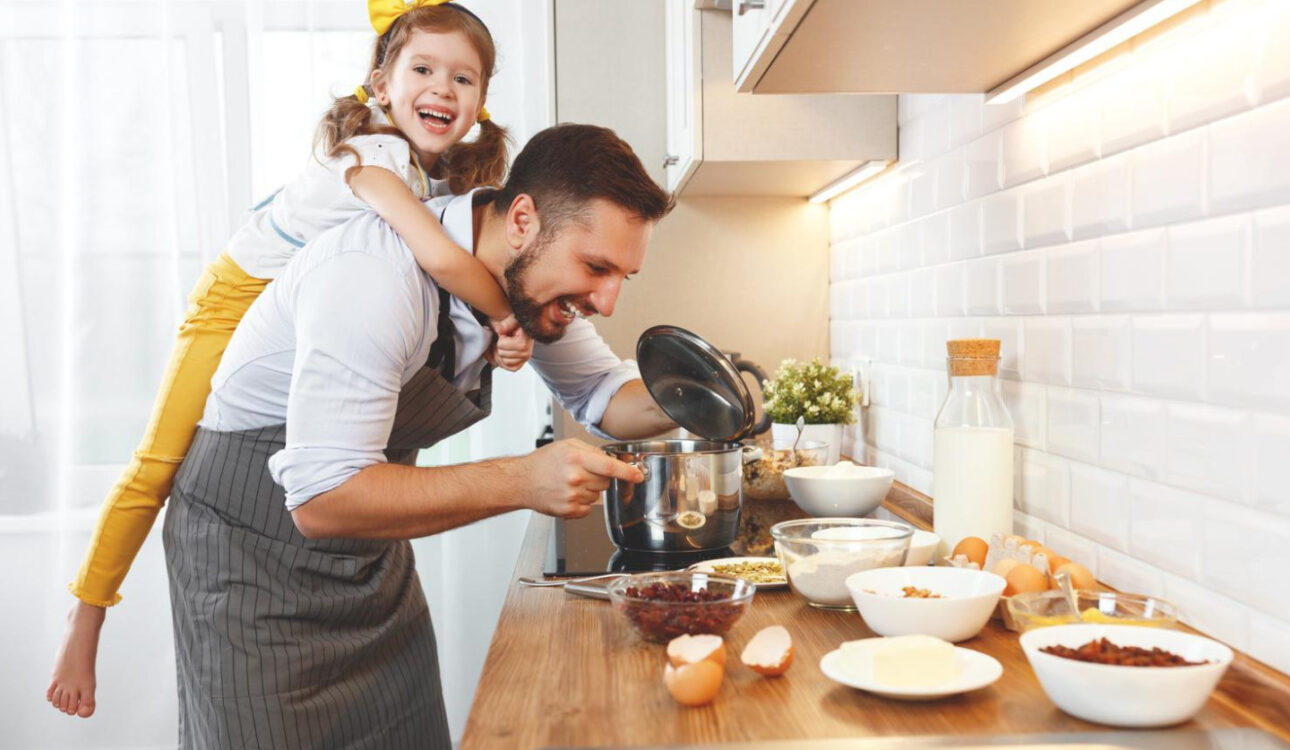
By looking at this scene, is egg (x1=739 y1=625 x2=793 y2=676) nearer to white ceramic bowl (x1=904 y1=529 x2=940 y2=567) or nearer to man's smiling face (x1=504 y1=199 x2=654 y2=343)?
white ceramic bowl (x1=904 y1=529 x2=940 y2=567)

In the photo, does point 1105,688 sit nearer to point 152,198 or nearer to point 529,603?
point 529,603

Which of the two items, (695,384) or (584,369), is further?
(584,369)

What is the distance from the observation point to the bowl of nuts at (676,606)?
112cm

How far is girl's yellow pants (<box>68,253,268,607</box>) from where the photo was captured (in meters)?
1.72

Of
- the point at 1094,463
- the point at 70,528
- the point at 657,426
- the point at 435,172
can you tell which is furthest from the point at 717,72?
the point at 70,528

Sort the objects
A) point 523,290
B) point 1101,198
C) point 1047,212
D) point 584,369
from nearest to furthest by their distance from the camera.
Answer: point 1101,198
point 1047,212
point 523,290
point 584,369

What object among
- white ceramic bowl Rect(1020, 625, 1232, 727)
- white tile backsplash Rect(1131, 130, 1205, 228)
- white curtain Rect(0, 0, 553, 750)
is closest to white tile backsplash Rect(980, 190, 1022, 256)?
white tile backsplash Rect(1131, 130, 1205, 228)

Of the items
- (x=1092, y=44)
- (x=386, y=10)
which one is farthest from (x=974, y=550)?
(x=386, y=10)

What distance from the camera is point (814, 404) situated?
2.32 metres

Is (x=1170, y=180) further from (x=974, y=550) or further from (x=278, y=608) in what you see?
(x=278, y=608)

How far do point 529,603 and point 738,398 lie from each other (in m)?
0.39

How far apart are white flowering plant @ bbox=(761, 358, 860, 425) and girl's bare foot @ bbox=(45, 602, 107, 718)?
4.49 feet

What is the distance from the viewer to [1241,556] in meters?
1.02

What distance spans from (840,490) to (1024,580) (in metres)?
0.59
